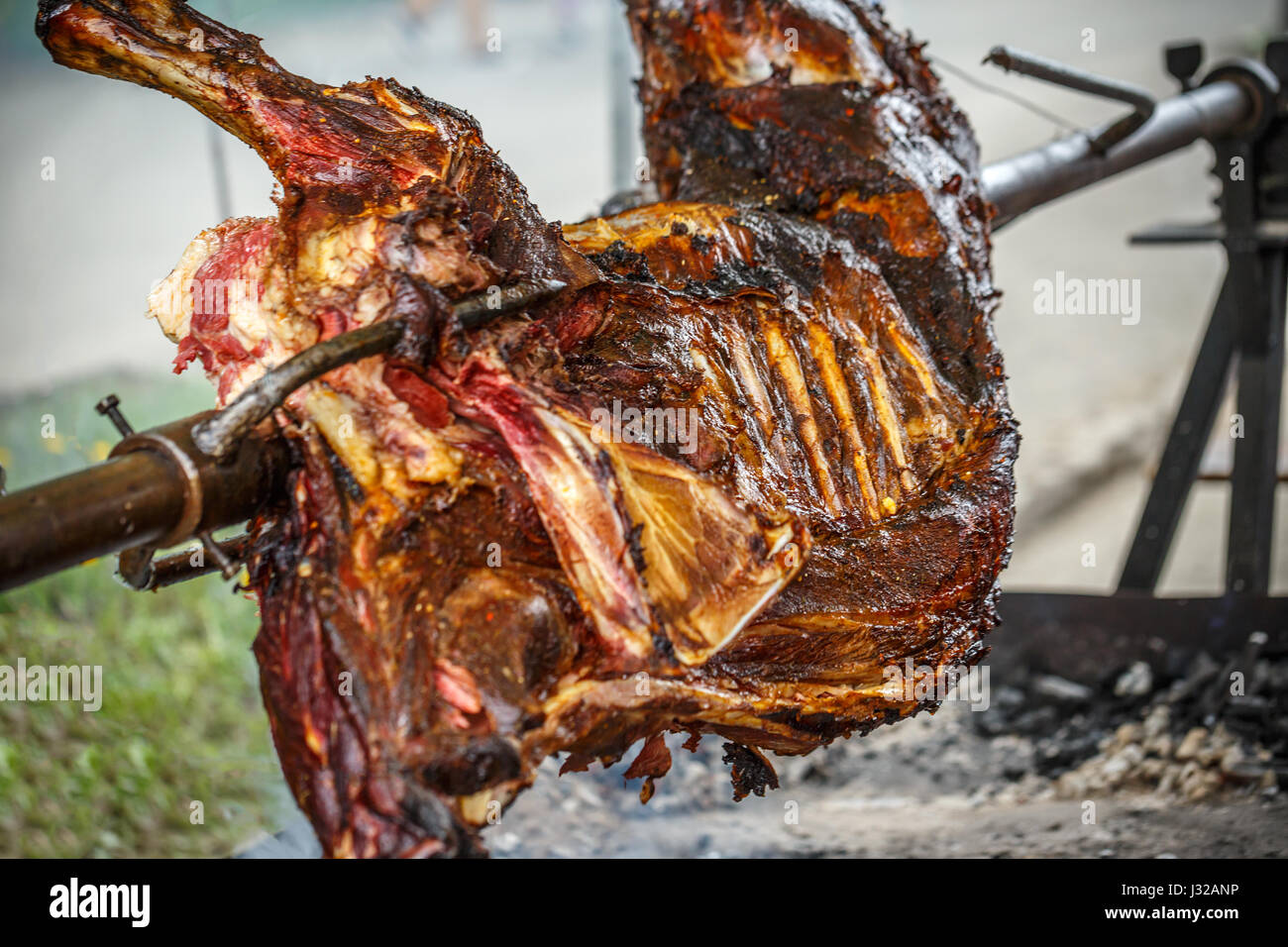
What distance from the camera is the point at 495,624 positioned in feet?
5.36

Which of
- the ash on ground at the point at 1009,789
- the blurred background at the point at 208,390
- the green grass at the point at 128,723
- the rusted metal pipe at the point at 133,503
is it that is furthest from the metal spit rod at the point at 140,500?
the green grass at the point at 128,723

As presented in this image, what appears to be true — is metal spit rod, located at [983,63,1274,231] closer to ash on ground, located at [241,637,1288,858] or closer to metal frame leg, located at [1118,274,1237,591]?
metal frame leg, located at [1118,274,1237,591]

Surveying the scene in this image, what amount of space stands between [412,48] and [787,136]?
3.99 m

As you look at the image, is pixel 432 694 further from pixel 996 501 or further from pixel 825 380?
pixel 996 501

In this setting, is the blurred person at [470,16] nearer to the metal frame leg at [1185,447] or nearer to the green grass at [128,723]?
the green grass at [128,723]

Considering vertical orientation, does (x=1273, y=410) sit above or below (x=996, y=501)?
above

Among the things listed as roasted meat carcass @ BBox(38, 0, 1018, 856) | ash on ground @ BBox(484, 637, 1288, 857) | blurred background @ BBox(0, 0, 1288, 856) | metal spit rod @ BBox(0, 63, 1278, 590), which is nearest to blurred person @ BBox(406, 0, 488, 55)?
blurred background @ BBox(0, 0, 1288, 856)

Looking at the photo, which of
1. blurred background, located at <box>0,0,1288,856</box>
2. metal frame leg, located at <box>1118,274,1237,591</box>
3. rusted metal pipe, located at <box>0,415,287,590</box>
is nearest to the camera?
rusted metal pipe, located at <box>0,415,287,590</box>

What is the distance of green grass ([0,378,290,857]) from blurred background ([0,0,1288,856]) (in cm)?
1

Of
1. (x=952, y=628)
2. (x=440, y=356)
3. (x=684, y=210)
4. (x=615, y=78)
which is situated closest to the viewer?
(x=440, y=356)

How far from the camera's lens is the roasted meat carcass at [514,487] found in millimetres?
1600

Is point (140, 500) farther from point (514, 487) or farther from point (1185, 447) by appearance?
point (1185, 447)

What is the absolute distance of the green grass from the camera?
13.5 feet
